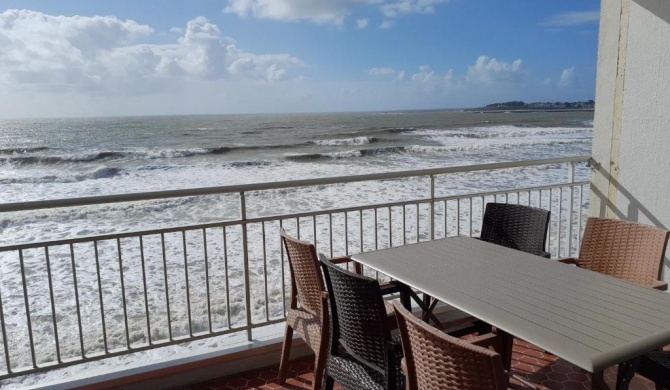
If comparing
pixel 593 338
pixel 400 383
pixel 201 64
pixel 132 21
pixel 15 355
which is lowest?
pixel 15 355

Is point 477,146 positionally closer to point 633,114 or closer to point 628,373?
point 633,114

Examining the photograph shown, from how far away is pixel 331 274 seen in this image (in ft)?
6.17

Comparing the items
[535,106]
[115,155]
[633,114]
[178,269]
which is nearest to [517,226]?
[633,114]

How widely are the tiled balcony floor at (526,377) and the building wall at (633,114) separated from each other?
61.7 inches

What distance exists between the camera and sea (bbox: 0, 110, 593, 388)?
1295 cm

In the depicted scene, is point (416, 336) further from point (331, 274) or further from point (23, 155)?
point (23, 155)

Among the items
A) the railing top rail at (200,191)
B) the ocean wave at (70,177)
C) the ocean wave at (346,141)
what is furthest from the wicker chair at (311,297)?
the ocean wave at (346,141)

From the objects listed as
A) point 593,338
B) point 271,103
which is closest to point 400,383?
point 593,338

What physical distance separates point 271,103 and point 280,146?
371 inches

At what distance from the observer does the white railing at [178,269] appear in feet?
9.01

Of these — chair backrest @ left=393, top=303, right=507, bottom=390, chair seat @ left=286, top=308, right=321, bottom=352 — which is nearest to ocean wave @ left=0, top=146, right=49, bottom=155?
chair seat @ left=286, top=308, right=321, bottom=352

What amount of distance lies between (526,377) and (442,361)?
176 centimetres

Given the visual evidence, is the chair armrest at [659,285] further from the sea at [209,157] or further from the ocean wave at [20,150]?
the ocean wave at [20,150]

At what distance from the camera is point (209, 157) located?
23312mm
